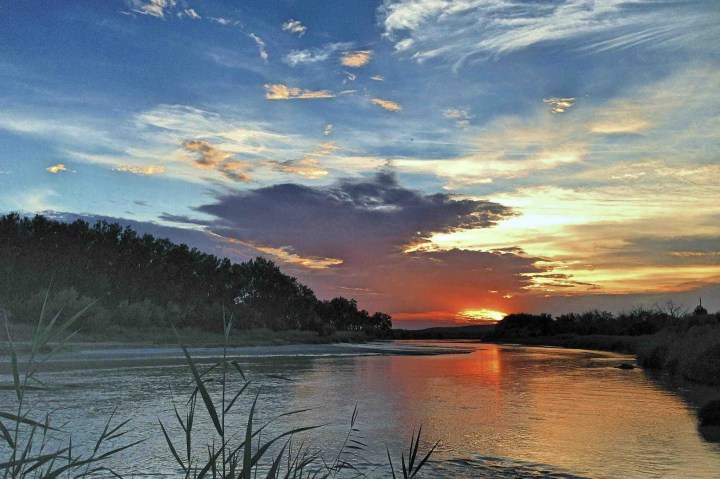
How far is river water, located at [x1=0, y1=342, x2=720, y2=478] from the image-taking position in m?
10.6

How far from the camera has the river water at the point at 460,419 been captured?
1058 centimetres

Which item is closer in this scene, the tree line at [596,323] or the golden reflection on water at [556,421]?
the golden reflection on water at [556,421]

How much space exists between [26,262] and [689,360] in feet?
218

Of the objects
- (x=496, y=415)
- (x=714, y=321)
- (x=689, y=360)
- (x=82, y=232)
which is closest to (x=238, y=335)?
(x=82, y=232)

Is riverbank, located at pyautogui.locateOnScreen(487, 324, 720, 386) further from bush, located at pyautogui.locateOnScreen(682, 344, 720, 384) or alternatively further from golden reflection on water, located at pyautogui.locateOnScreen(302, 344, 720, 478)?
golden reflection on water, located at pyautogui.locateOnScreen(302, 344, 720, 478)

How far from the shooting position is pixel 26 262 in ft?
227

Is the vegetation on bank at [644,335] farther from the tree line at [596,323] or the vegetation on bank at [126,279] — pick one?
the vegetation on bank at [126,279]

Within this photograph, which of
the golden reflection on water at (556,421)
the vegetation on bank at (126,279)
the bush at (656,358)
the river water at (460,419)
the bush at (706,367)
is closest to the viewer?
the river water at (460,419)

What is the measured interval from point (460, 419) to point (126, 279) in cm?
7095

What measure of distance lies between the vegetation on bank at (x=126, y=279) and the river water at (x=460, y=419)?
34.5 meters

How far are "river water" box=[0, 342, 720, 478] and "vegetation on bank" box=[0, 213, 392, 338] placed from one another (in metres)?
34.5

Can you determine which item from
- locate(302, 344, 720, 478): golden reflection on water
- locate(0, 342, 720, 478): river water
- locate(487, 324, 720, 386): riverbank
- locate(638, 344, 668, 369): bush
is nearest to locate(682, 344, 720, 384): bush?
locate(487, 324, 720, 386): riverbank

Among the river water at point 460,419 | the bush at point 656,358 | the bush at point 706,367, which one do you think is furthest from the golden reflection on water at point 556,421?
the bush at point 656,358

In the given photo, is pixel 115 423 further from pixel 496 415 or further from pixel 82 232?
pixel 82 232
